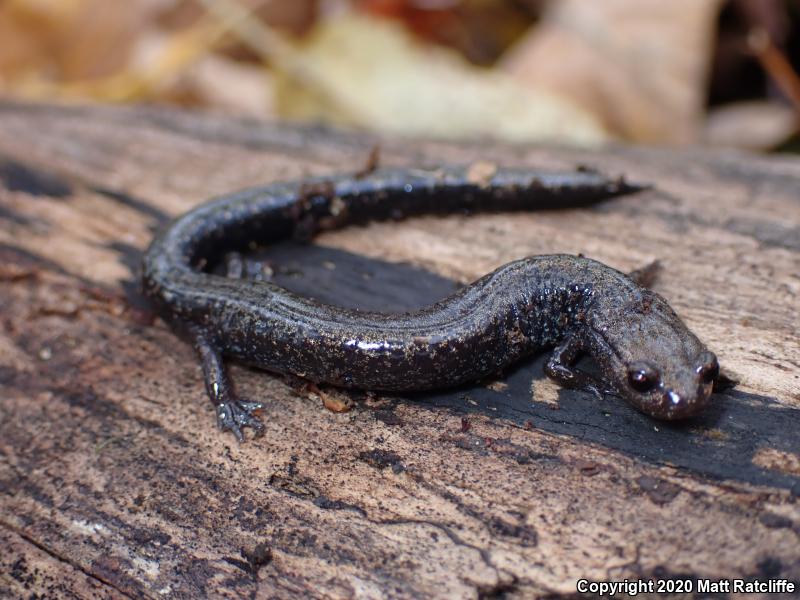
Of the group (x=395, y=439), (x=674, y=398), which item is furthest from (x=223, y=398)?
(x=674, y=398)

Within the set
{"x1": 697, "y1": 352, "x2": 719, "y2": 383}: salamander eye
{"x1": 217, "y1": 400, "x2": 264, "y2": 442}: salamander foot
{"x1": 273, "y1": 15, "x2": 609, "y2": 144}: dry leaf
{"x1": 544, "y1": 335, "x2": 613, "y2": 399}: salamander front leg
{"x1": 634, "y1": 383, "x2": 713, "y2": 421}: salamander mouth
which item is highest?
{"x1": 273, "y1": 15, "x2": 609, "y2": 144}: dry leaf

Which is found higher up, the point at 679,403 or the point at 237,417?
the point at 679,403

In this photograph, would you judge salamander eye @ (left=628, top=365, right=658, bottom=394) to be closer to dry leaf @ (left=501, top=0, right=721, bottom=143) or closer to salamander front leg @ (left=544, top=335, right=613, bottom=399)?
salamander front leg @ (left=544, top=335, right=613, bottom=399)

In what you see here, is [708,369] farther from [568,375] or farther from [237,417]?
[237,417]

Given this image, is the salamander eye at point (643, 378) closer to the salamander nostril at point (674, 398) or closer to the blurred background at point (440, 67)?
the salamander nostril at point (674, 398)

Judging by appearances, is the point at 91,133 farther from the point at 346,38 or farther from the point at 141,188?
the point at 346,38

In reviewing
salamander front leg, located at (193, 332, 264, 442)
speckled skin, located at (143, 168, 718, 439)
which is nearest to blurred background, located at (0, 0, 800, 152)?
speckled skin, located at (143, 168, 718, 439)

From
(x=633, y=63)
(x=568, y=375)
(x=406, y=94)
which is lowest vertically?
(x=568, y=375)

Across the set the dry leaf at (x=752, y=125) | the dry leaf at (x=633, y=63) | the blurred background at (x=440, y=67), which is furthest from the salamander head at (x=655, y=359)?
the dry leaf at (x=752, y=125)
